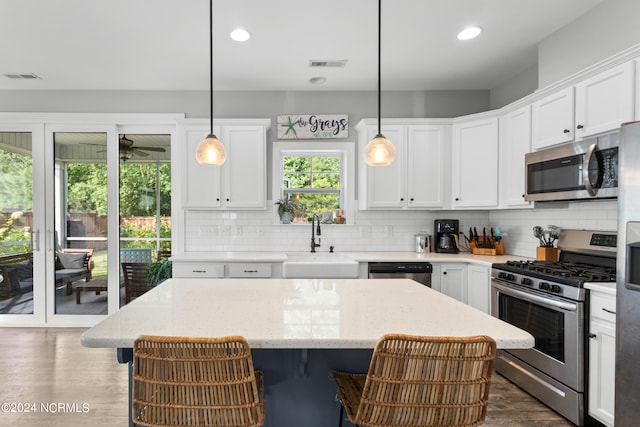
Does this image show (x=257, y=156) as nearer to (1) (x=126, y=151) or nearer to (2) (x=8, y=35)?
(1) (x=126, y=151)

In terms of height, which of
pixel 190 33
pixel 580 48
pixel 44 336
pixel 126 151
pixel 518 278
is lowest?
pixel 44 336

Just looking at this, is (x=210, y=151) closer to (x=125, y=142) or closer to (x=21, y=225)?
(x=125, y=142)

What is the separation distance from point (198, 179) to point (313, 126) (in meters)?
1.40

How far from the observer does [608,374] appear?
81.0 inches

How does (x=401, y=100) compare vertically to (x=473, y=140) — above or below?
above

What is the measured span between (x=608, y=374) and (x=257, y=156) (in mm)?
3236

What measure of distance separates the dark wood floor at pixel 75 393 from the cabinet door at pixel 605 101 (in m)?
1.91

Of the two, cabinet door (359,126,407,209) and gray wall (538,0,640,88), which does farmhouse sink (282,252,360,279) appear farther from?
gray wall (538,0,640,88)

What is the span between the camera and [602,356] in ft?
6.87

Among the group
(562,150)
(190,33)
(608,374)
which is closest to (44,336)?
(190,33)

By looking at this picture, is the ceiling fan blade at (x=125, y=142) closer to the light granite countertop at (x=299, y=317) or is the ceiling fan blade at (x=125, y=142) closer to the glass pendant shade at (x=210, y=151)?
the glass pendant shade at (x=210, y=151)

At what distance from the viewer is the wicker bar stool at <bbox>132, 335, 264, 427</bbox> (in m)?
1.11

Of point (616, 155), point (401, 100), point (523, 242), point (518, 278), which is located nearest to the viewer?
point (616, 155)

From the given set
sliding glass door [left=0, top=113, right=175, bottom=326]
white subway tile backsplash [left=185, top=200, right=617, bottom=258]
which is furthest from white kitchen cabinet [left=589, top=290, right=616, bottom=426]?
sliding glass door [left=0, top=113, right=175, bottom=326]
